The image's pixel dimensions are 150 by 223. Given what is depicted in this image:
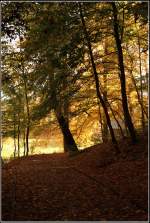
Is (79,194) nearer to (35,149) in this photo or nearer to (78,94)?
(78,94)

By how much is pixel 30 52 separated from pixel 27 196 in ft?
30.8

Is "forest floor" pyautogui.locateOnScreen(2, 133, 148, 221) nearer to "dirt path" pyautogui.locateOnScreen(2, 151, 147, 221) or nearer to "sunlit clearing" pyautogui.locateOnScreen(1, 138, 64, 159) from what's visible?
"dirt path" pyautogui.locateOnScreen(2, 151, 147, 221)

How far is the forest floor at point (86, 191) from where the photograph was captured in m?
8.89

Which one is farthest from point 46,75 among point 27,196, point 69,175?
point 27,196

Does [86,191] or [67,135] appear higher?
[67,135]

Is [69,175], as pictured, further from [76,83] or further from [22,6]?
[22,6]

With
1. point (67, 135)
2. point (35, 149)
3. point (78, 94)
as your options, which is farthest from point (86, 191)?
point (35, 149)

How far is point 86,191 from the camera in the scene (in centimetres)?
1140

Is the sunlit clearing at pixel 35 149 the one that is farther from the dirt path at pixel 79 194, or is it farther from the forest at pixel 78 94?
the dirt path at pixel 79 194

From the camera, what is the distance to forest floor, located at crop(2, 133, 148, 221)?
29.2ft

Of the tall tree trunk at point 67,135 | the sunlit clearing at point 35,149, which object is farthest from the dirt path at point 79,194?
the sunlit clearing at point 35,149

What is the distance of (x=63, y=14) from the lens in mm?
15289

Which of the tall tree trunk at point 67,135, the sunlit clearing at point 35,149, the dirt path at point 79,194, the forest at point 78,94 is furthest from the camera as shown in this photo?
the sunlit clearing at point 35,149

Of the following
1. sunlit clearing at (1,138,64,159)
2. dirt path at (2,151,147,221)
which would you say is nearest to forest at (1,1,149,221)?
dirt path at (2,151,147,221)
